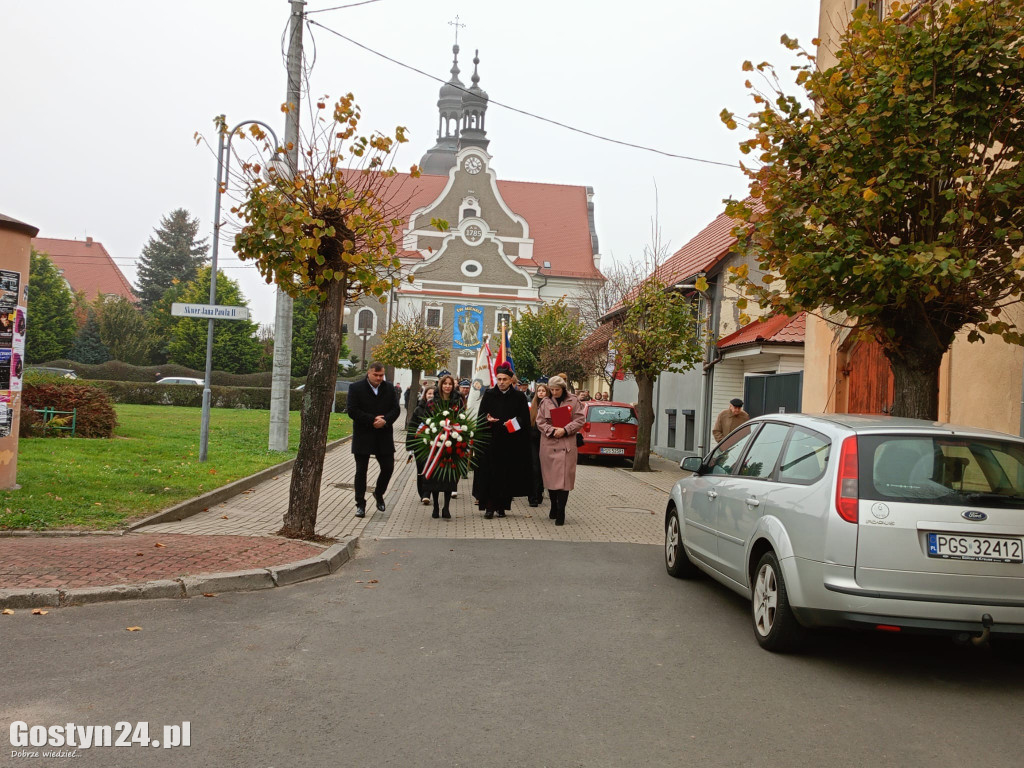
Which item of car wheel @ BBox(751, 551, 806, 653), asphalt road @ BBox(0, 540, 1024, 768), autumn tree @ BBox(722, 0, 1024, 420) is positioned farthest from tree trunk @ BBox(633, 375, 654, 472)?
car wheel @ BBox(751, 551, 806, 653)

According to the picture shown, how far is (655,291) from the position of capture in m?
22.5

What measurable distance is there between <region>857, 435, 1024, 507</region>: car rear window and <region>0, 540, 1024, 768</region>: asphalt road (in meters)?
1.07

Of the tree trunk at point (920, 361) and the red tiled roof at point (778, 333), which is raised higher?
the red tiled roof at point (778, 333)

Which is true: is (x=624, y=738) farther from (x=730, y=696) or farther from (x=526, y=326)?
(x=526, y=326)

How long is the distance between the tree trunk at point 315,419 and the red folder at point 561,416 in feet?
11.6

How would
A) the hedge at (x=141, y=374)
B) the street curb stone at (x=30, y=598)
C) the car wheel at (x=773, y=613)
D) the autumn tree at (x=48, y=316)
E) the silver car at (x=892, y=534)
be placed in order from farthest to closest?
the autumn tree at (x=48, y=316) → the hedge at (x=141, y=374) → the street curb stone at (x=30, y=598) → the car wheel at (x=773, y=613) → the silver car at (x=892, y=534)

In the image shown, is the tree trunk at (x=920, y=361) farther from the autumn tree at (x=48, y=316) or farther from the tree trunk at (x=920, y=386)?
the autumn tree at (x=48, y=316)

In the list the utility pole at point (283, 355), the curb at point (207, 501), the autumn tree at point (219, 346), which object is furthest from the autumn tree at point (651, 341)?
the autumn tree at point (219, 346)

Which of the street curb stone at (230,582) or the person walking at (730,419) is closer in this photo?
the street curb stone at (230,582)

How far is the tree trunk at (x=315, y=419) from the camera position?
9.58 meters

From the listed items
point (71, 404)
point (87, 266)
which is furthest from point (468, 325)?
point (71, 404)

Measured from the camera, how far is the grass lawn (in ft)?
31.9

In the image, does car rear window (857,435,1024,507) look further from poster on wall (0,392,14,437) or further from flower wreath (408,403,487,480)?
poster on wall (0,392,14,437)

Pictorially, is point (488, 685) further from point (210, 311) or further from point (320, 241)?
point (210, 311)
